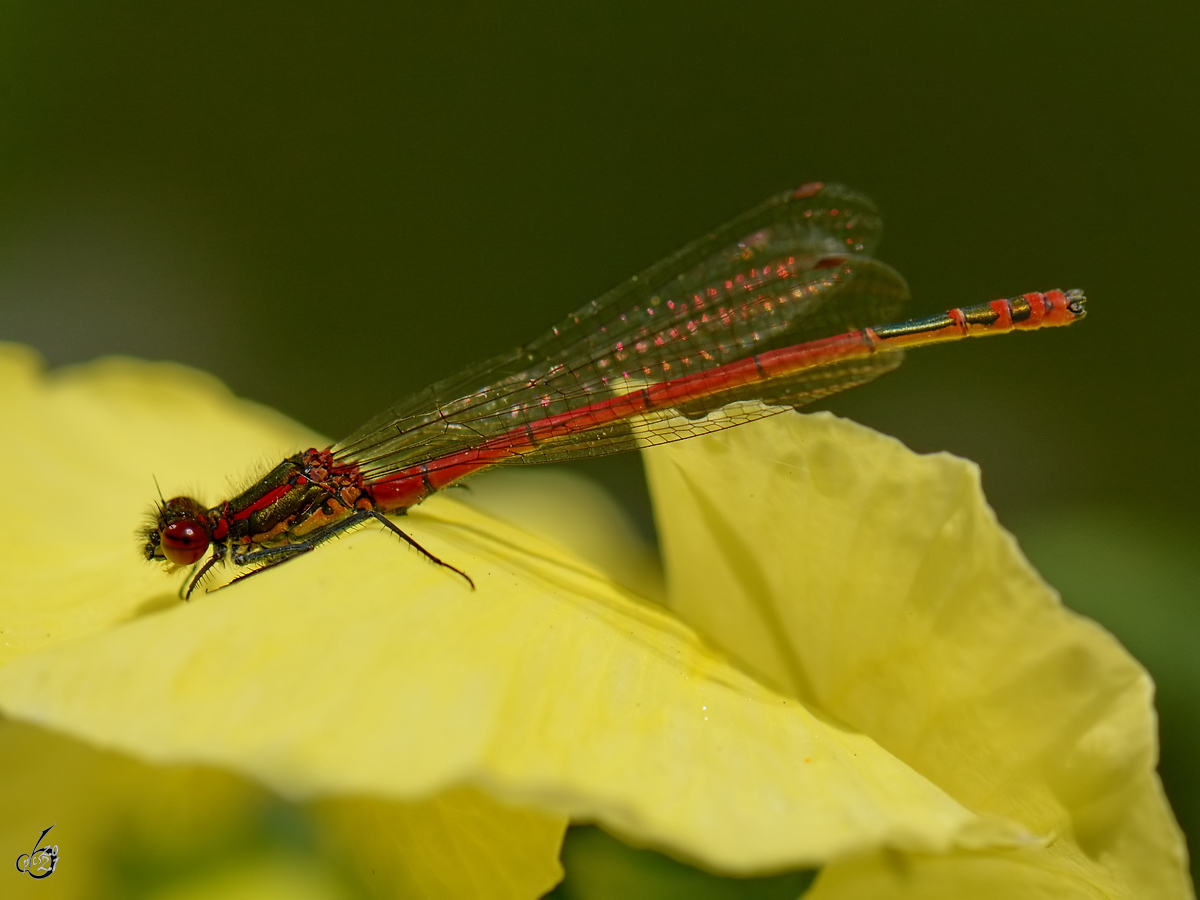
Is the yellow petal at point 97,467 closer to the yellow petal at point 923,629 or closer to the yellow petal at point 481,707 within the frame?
the yellow petal at point 481,707

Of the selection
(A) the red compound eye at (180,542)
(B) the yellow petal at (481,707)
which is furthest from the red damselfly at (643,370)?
(B) the yellow petal at (481,707)

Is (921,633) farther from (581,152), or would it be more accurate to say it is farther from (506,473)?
(581,152)

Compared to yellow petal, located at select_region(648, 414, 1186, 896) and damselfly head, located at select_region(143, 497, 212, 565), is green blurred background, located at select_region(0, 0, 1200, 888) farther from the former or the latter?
damselfly head, located at select_region(143, 497, 212, 565)

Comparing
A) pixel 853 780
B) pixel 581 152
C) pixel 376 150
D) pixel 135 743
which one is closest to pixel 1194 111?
pixel 581 152

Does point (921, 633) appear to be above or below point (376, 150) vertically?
below

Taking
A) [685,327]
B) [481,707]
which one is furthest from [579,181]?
[481,707]
